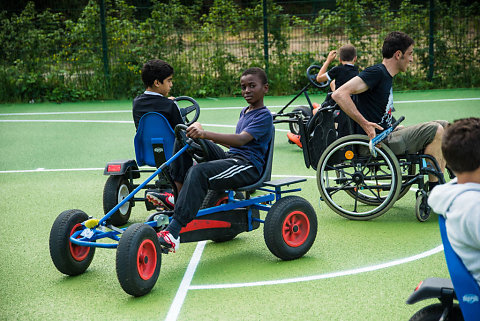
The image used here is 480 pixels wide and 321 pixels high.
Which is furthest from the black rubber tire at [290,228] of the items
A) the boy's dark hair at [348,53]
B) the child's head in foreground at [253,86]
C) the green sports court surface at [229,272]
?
the boy's dark hair at [348,53]

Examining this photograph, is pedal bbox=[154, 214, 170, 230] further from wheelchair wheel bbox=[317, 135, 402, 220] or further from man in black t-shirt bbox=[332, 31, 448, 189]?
man in black t-shirt bbox=[332, 31, 448, 189]

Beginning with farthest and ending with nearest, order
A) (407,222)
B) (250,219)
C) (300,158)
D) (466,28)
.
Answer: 1. (466,28)
2. (300,158)
3. (407,222)
4. (250,219)

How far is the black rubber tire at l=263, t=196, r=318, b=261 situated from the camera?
441cm

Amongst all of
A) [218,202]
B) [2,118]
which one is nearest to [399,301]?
[218,202]

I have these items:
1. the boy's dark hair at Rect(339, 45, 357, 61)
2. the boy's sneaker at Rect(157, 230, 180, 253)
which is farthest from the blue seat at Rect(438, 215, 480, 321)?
the boy's dark hair at Rect(339, 45, 357, 61)

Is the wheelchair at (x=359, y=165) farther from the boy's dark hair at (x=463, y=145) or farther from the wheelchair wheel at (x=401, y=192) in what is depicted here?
the boy's dark hair at (x=463, y=145)

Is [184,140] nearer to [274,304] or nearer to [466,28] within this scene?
[274,304]

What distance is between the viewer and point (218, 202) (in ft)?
16.1

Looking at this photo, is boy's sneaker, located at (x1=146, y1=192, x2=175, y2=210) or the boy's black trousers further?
boy's sneaker, located at (x1=146, y1=192, x2=175, y2=210)

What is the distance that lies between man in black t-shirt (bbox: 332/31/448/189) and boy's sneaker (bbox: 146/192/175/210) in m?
1.56

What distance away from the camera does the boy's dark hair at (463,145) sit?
2480mm

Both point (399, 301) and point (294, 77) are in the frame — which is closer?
point (399, 301)

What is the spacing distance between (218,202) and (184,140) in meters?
0.68

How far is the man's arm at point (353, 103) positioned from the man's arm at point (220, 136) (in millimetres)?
1083
